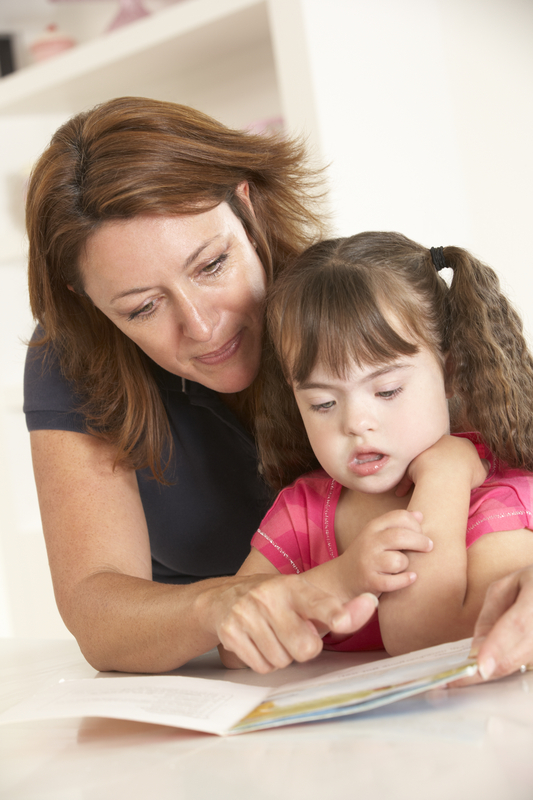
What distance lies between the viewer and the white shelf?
2.14m

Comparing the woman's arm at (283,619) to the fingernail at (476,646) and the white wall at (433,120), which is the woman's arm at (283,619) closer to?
the fingernail at (476,646)

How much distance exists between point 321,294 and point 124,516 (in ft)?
1.59

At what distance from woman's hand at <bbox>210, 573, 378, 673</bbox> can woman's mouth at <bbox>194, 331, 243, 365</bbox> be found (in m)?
0.50

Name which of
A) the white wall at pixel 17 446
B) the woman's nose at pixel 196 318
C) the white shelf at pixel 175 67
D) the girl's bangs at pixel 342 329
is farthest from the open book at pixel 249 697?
the white wall at pixel 17 446

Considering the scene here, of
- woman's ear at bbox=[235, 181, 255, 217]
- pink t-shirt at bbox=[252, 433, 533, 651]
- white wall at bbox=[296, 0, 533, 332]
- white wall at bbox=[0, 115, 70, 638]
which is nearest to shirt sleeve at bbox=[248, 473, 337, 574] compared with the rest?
pink t-shirt at bbox=[252, 433, 533, 651]

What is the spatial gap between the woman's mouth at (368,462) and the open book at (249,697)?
254mm

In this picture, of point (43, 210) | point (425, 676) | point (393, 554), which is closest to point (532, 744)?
Answer: point (425, 676)

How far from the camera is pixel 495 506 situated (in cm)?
90

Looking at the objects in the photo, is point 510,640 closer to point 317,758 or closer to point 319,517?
point 317,758

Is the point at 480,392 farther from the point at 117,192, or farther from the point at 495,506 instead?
the point at 117,192

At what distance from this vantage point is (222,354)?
1.20 metres

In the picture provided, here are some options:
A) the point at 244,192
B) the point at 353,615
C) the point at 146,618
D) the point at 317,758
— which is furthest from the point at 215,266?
the point at 317,758

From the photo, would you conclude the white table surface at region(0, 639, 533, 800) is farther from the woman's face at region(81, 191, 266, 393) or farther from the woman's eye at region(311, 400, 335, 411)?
the woman's face at region(81, 191, 266, 393)

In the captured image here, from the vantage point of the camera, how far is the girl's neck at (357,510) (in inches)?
40.4
